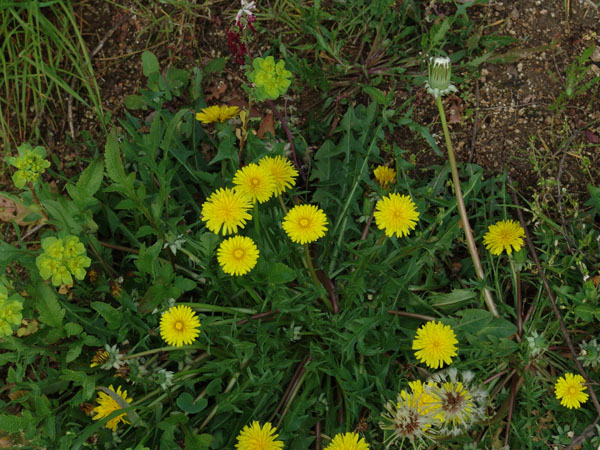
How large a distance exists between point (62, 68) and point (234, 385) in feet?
5.69

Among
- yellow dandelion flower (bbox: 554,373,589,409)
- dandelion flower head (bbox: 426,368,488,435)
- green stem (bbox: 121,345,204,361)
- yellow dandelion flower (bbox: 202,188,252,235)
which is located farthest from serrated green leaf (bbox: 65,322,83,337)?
yellow dandelion flower (bbox: 554,373,589,409)

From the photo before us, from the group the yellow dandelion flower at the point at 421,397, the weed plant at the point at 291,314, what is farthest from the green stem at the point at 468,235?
the yellow dandelion flower at the point at 421,397

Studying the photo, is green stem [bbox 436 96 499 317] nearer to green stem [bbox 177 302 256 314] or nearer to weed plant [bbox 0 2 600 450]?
weed plant [bbox 0 2 600 450]

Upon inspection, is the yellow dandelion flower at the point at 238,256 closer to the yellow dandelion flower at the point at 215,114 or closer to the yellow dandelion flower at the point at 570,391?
the yellow dandelion flower at the point at 215,114

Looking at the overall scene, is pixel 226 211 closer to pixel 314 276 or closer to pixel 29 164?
pixel 314 276

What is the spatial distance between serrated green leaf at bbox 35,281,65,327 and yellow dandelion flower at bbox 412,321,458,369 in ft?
3.84

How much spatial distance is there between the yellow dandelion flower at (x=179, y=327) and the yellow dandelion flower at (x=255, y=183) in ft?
1.38

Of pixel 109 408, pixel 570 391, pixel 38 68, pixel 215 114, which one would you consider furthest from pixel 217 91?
pixel 570 391

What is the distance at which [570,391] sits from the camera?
192 centimetres

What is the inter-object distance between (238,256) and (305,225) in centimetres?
23

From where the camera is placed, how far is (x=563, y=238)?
223 cm

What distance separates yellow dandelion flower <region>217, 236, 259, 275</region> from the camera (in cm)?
181

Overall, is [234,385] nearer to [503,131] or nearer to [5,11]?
[503,131]

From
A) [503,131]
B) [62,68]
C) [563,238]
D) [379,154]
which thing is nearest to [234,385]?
[379,154]
